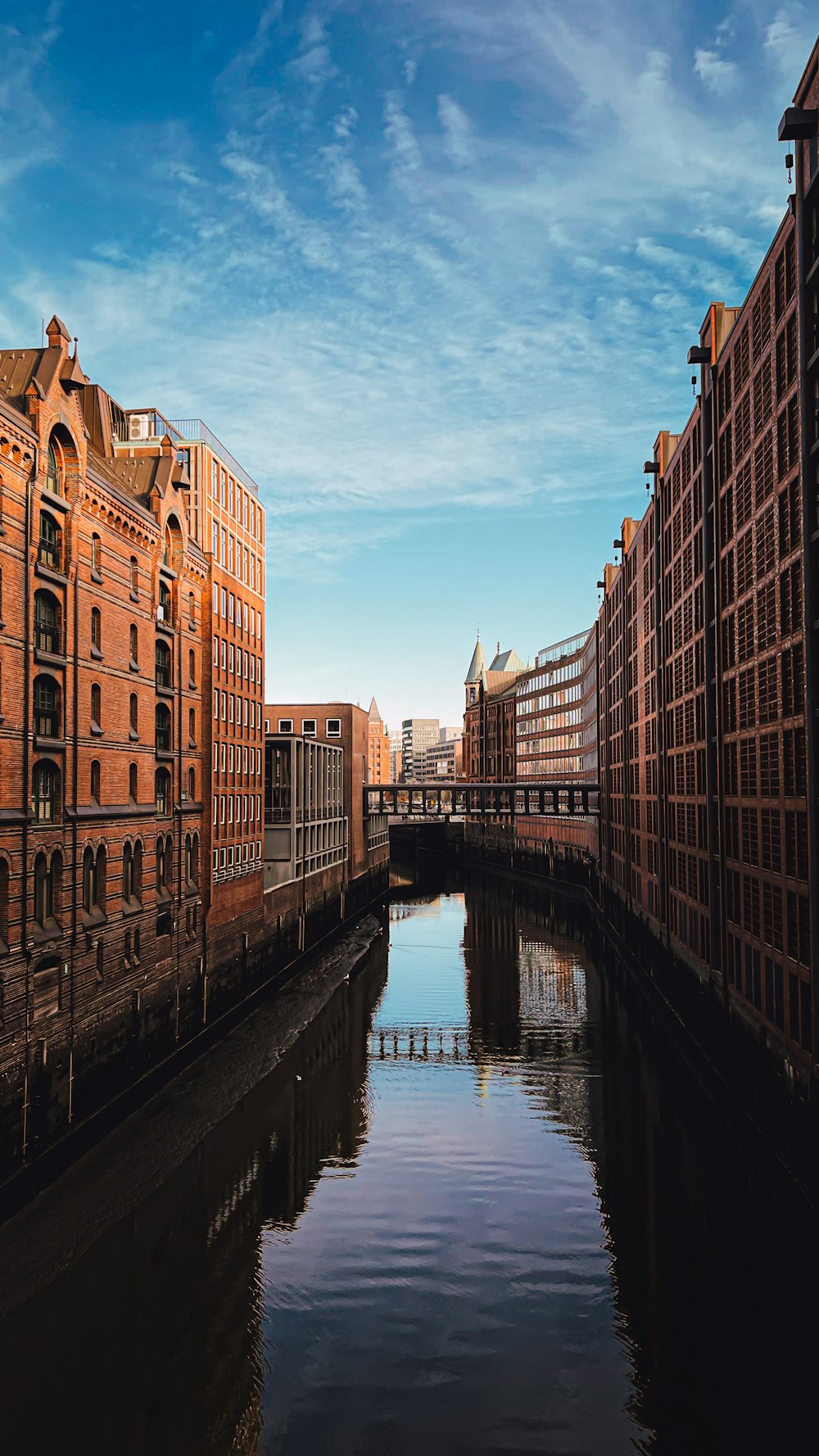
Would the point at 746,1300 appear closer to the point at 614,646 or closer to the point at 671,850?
the point at 671,850

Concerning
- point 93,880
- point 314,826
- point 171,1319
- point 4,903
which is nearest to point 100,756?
point 93,880

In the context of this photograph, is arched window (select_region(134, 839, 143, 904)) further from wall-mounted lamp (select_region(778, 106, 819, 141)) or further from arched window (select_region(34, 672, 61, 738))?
wall-mounted lamp (select_region(778, 106, 819, 141))

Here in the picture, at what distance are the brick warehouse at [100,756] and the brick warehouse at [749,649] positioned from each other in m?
17.9

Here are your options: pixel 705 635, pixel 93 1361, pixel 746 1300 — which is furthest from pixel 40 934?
pixel 705 635

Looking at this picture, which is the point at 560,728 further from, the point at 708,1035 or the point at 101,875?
the point at 101,875

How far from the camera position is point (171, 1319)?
16.8 meters

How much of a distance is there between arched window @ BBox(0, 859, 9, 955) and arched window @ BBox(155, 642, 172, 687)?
42.1 ft

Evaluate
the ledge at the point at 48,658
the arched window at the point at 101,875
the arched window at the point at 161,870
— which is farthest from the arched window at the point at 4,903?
the arched window at the point at 161,870

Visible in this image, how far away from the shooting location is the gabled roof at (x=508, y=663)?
149 meters

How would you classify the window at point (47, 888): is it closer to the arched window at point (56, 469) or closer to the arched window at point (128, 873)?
the arched window at point (128, 873)

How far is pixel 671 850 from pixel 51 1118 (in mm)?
29352

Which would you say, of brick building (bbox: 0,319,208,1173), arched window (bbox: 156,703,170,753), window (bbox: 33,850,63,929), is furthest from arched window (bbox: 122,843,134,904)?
arched window (bbox: 156,703,170,753)

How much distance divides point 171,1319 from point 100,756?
15.5 meters

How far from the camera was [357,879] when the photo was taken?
77.3m
